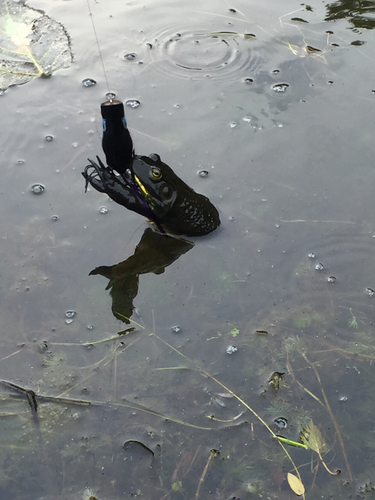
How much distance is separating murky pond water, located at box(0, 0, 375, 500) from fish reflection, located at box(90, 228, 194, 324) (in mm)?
20

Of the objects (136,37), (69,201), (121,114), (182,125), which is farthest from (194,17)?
(121,114)

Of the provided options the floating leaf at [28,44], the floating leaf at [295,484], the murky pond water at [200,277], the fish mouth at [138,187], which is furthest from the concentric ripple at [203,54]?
the floating leaf at [295,484]

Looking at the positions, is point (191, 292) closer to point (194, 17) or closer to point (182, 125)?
point (182, 125)

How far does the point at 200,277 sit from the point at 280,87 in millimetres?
2632

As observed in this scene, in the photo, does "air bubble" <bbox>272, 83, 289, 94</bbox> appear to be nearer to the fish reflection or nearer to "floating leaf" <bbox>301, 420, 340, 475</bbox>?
the fish reflection

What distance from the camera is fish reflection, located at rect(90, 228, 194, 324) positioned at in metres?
3.66

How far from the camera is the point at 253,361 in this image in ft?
10.9

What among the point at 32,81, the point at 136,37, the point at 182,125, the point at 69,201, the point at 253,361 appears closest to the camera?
the point at 253,361

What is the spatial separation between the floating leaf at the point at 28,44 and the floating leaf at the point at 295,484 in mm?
4721

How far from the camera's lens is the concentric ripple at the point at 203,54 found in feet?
17.8

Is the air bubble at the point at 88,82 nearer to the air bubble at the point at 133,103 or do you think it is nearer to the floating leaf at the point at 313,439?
the air bubble at the point at 133,103

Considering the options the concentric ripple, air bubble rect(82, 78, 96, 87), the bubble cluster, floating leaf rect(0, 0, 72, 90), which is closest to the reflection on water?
the concentric ripple

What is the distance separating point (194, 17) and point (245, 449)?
17.2 feet

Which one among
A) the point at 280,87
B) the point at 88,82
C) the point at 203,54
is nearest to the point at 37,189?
the point at 88,82
